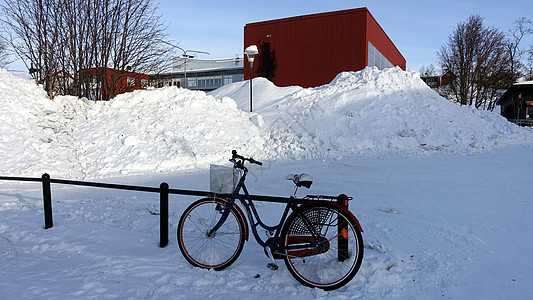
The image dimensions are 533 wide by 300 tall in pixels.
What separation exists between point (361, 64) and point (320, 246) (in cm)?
2673

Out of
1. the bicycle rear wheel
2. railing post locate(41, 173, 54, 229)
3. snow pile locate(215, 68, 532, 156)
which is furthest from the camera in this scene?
snow pile locate(215, 68, 532, 156)

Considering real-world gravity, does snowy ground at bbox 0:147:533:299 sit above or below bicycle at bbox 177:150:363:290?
below

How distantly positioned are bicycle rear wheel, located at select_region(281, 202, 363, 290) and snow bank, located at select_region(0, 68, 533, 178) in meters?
7.70

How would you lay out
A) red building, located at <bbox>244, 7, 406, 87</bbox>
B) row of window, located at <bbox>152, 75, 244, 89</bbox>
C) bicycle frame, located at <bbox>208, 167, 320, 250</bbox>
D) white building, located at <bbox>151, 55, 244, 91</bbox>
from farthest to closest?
row of window, located at <bbox>152, 75, 244, 89</bbox>, white building, located at <bbox>151, 55, 244, 91</bbox>, red building, located at <bbox>244, 7, 406, 87</bbox>, bicycle frame, located at <bbox>208, 167, 320, 250</bbox>

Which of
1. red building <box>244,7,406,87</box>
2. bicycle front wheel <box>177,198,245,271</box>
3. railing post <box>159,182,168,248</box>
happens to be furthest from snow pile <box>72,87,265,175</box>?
red building <box>244,7,406,87</box>

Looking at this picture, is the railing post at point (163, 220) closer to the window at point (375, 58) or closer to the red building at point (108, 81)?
the red building at point (108, 81)

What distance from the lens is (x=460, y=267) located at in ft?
11.1

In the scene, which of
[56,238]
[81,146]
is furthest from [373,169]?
[81,146]

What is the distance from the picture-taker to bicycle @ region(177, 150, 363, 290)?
3105 millimetres

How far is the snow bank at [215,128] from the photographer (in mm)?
10359

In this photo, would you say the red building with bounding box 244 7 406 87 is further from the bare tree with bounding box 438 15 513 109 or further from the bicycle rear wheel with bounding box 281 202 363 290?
the bicycle rear wheel with bounding box 281 202 363 290

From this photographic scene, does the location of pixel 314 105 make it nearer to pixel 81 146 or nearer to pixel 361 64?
pixel 81 146

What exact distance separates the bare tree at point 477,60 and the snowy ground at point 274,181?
19.2 meters

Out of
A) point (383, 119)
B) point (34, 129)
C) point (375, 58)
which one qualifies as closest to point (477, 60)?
point (375, 58)
